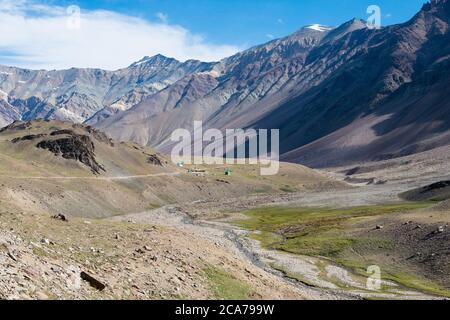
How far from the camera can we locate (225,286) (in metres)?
37.9

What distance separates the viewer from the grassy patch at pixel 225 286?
3625cm

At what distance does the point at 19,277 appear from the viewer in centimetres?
2569

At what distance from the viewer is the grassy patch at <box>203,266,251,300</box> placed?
119 feet

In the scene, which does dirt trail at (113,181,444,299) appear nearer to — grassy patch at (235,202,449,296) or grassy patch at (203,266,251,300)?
grassy patch at (235,202,449,296)

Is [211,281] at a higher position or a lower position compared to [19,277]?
lower

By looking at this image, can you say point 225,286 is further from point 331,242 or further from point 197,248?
point 331,242

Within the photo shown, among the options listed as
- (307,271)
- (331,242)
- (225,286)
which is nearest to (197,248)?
(225,286)

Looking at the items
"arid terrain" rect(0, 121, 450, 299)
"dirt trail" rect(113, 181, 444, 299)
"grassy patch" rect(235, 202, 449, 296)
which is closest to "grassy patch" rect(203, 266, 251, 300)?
"arid terrain" rect(0, 121, 450, 299)

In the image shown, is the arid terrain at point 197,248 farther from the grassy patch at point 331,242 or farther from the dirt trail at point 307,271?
the grassy patch at point 331,242

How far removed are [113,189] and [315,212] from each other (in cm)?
6607

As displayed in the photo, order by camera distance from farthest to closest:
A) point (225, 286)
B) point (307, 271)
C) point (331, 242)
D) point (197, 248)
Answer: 1. point (331, 242)
2. point (307, 271)
3. point (197, 248)
4. point (225, 286)

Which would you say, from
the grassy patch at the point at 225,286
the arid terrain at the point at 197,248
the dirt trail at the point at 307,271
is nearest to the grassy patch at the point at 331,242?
the arid terrain at the point at 197,248

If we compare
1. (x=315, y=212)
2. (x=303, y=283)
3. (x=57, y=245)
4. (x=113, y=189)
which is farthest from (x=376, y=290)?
(x=113, y=189)

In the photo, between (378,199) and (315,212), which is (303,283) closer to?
(315,212)
